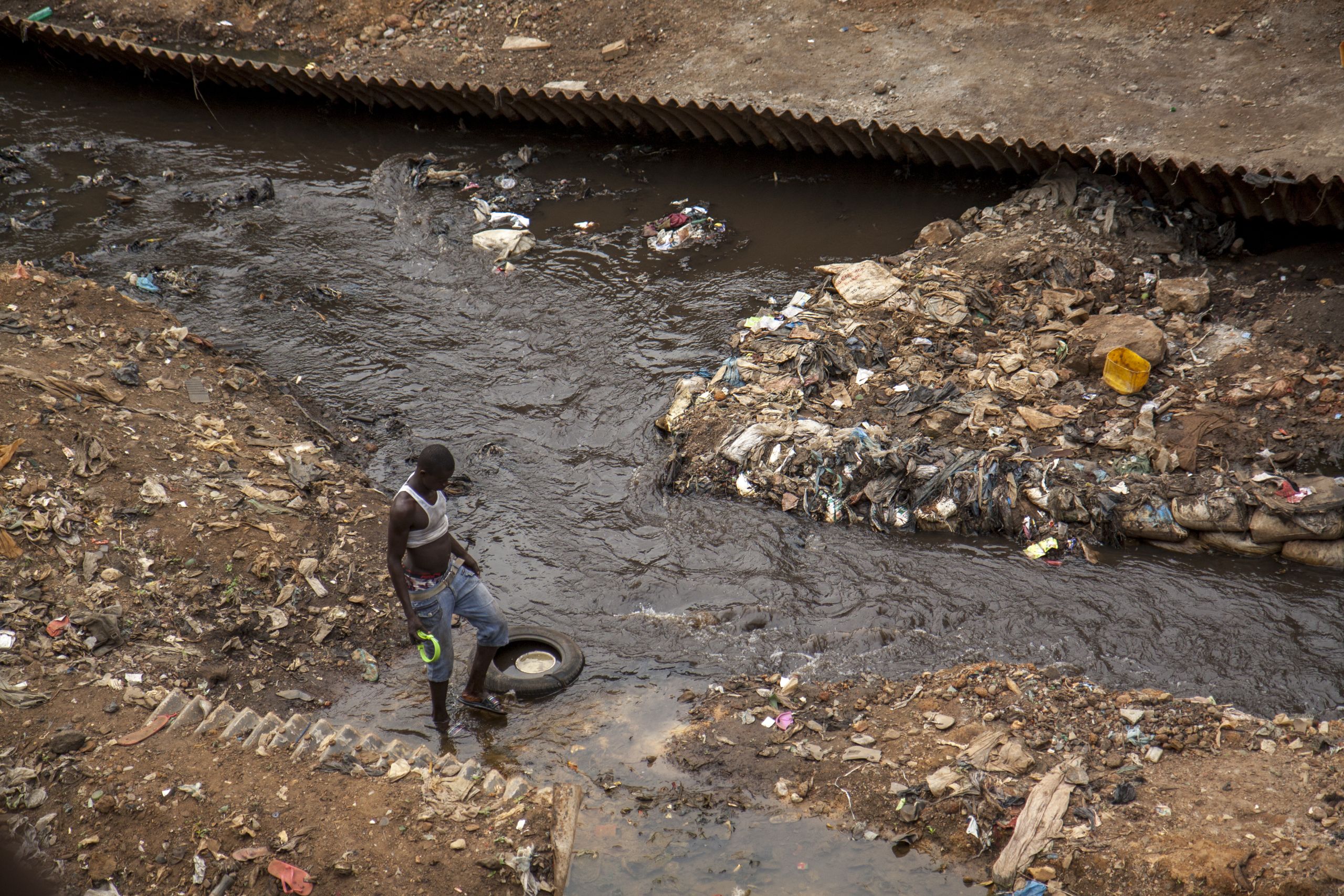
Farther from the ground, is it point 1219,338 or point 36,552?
point 1219,338

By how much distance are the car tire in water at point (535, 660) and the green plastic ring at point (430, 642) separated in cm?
50

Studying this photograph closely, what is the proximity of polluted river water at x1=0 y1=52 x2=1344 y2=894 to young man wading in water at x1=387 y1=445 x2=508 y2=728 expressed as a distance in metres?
0.43

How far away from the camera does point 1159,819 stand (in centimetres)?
420

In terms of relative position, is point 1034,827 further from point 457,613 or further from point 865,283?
point 865,283

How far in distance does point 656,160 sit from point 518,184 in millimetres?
1766

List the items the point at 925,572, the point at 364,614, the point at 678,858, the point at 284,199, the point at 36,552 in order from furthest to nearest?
the point at 284,199 < the point at 925,572 < the point at 364,614 < the point at 36,552 < the point at 678,858

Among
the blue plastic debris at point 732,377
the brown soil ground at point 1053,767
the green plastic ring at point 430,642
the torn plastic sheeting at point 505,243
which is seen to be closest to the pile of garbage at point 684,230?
the torn plastic sheeting at point 505,243

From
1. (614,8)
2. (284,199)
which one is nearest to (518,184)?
(284,199)

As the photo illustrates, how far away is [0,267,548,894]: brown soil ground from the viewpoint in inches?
159

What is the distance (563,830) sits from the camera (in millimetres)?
4238

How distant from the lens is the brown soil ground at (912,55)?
977cm

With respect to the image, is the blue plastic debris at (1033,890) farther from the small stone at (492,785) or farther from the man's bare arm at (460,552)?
the man's bare arm at (460,552)

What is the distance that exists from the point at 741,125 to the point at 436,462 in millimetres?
7799

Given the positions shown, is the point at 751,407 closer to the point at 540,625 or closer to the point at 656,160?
the point at 540,625
